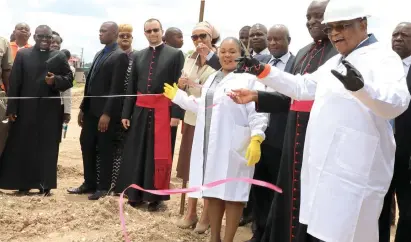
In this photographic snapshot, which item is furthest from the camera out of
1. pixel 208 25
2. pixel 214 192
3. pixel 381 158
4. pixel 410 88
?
pixel 208 25

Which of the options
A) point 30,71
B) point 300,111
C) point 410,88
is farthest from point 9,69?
point 410,88

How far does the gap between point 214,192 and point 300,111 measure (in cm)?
103

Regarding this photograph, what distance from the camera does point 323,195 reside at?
2.88 m

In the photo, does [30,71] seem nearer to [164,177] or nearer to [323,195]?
[164,177]

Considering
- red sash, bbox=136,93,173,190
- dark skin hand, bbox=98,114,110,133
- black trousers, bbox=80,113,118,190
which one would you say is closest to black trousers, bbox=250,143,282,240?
Answer: red sash, bbox=136,93,173,190

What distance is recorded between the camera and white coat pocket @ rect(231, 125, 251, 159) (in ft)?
13.5

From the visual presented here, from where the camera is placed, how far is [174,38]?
7875 mm

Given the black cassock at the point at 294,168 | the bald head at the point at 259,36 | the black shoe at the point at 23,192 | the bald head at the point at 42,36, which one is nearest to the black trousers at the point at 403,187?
the black cassock at the point at 294,168

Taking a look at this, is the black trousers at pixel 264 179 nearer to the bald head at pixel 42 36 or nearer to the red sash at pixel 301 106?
the red sash at pixel 301 106

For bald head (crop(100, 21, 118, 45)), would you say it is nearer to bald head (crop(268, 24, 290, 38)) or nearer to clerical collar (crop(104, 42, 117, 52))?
clerical collar (crop(104, 42, 117, 52))

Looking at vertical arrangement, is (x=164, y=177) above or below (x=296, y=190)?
below

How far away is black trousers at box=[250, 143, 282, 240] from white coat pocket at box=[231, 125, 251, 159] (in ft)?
1.24

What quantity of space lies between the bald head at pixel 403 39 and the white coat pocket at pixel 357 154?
76.2 inches

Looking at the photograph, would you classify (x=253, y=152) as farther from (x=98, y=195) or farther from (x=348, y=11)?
(x=98, y=195)
